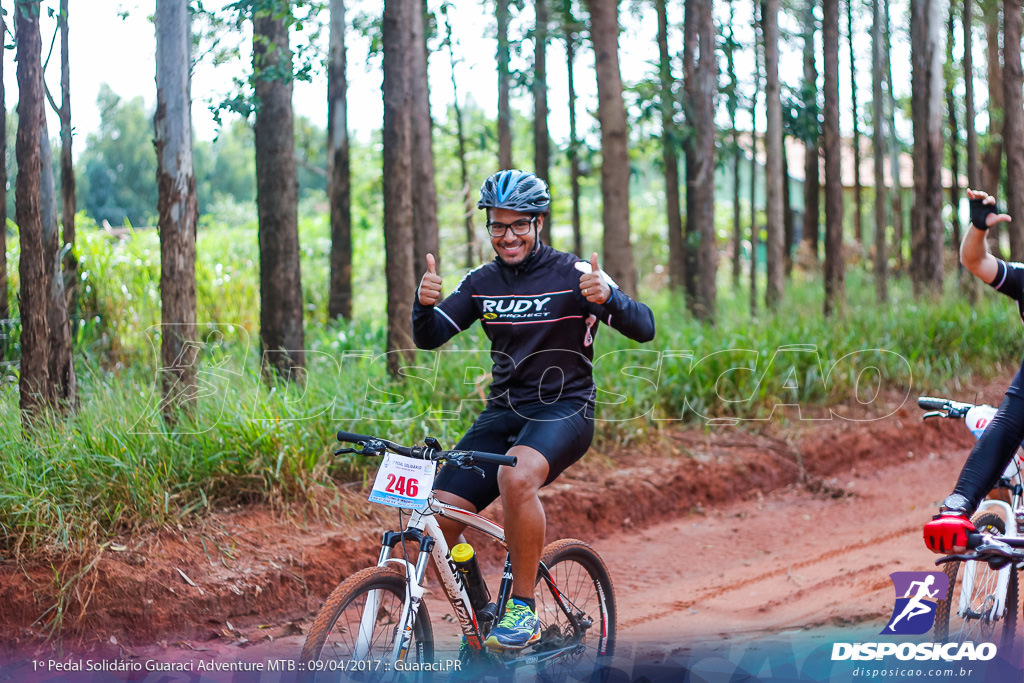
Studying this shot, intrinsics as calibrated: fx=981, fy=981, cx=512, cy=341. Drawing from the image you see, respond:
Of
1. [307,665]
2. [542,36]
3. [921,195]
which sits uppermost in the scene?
[542,36]

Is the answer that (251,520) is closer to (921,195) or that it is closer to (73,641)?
(73,641)

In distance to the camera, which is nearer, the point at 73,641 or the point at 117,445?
the point at 73,641

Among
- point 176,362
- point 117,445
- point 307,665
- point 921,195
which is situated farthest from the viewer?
point 921,195

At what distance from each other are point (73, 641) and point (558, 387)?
9.77 feet

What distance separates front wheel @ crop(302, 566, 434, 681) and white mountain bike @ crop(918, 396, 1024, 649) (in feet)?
8.17

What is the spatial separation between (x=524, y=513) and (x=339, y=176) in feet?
35.6

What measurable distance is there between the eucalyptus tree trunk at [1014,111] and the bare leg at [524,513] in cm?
1280

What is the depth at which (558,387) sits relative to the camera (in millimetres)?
4598

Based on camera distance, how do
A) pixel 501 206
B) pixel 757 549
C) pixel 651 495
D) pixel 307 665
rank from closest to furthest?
pixel 307 665, pixel 501 206, pixel 757 549, pixel 651 495

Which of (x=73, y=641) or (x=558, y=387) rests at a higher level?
(x=558, y=387)

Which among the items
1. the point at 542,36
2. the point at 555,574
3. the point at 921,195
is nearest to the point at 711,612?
the point at 555,574

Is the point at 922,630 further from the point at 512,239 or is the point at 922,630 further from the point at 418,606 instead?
the point at 512,239

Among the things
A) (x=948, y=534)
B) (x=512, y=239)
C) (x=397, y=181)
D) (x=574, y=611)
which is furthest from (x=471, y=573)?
(x=397, y=181)

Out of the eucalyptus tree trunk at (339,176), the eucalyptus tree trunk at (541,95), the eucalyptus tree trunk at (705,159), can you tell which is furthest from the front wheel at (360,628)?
the eucalyptus tree trunk at (541,95)
